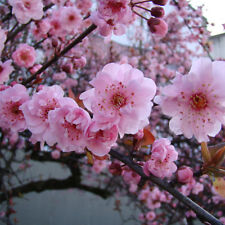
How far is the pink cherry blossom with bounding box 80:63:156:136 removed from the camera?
2.06 feet

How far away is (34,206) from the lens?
3180 mm

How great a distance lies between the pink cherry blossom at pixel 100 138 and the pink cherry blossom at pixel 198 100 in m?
0.17

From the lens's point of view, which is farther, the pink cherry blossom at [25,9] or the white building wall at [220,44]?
the white building wall at [220,44]

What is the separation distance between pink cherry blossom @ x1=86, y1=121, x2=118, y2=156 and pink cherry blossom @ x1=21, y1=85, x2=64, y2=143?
16 cm

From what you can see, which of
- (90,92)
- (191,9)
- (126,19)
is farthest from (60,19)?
(191,9)

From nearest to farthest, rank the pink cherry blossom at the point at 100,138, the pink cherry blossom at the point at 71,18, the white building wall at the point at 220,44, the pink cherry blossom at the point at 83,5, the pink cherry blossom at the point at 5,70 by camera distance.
→ the pink cherry blossom at the point at 100,138 < the pink cherry blossom at the point at 5,70 < the pink cherry blossom at the point at 71,18 < the white building wall at the point at 220,44 < the pink cherry blossom at the point at 83,5

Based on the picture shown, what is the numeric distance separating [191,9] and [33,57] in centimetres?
337

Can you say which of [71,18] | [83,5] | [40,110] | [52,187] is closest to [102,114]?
[40,110]

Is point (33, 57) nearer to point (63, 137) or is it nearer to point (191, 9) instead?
point (63, 137)

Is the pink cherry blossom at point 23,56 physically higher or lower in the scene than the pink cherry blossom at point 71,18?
lower

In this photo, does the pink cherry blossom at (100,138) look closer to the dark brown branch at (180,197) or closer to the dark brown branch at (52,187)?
the dark brown branch at (180,197)

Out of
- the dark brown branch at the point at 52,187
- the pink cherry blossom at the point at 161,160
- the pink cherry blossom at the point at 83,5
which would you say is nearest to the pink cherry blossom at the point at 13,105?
the pink cherry blossom at the point at 161,160

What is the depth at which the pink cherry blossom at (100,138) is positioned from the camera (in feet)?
2.05

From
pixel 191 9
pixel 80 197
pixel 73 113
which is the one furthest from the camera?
pixel 191 9
